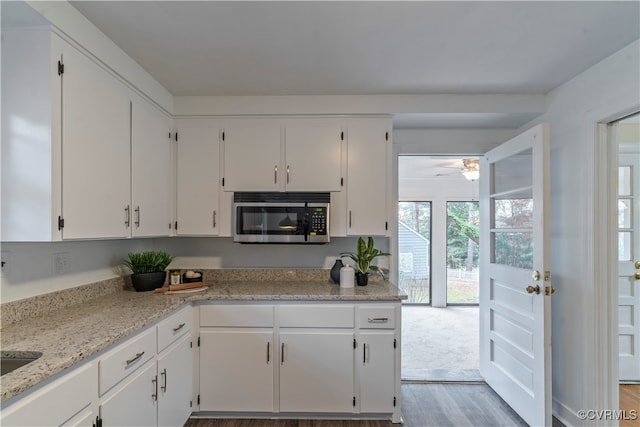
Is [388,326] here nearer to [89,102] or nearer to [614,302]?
Result: [614,302]

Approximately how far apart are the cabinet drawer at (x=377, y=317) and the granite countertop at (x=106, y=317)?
7 centimetres

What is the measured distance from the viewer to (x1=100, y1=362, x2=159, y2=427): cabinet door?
56.3 inches

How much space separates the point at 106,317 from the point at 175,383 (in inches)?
25.1

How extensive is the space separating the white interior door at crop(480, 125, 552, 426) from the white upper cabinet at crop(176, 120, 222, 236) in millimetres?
2243

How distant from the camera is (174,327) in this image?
200cm

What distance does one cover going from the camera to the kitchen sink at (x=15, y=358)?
3.98 ft

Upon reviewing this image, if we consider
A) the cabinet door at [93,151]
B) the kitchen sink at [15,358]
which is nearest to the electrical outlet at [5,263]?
the cabinet door at [93,151]

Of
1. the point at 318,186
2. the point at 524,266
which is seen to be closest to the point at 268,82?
the point at 318,186

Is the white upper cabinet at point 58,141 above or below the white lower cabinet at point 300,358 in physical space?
above

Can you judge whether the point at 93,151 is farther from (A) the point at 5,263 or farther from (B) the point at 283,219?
(B) the point at 283,219

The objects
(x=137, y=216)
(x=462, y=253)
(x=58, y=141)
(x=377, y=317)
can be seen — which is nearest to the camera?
(x=58, y=141)

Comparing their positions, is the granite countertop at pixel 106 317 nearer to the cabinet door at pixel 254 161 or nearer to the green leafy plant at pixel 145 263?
the green leafy plant at pixel 145 263

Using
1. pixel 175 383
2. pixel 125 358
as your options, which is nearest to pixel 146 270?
pixel 175 383

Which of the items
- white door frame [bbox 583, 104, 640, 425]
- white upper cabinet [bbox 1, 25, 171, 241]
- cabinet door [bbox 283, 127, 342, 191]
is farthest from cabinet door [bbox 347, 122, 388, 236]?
white upper cabinet [bbox 1, 25, 171, 241]
